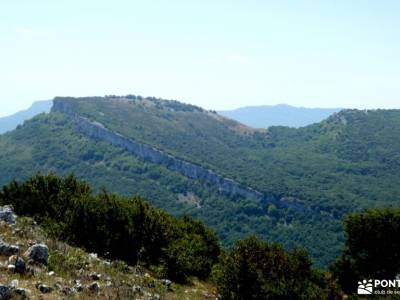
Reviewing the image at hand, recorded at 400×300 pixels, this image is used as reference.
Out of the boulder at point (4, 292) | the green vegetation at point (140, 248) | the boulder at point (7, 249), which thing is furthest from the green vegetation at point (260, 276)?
the boulder at point (4, 292)

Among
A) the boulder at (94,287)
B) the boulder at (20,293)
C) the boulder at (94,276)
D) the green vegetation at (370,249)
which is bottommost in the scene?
the green vegetation at (370,249)

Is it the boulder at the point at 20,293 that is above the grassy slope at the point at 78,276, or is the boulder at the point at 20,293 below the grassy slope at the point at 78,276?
above

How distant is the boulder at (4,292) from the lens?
11.4 m

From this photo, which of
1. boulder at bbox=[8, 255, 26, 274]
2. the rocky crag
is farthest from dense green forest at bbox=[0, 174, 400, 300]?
boulder at bbox=[8, 255, 26, 274]

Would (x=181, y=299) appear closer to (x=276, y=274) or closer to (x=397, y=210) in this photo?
(x=276, y=274)

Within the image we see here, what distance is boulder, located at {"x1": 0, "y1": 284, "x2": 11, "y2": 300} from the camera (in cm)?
1136

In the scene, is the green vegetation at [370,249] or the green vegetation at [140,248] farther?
the green vegetation at [370,249]

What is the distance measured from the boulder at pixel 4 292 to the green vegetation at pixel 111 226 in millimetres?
8849

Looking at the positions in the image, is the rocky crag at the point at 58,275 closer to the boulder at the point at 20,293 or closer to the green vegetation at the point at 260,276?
the boulder at the point at 20,293

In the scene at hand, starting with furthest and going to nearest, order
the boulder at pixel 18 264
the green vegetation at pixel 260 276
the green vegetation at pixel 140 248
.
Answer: the green vegetation at pixel 140 248, the green vegetation at pixel 260 276, the boulder at pixel 18 264

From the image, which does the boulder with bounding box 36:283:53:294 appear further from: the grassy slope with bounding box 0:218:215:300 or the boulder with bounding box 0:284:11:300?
the boulder with bounding box 0:284:11:300

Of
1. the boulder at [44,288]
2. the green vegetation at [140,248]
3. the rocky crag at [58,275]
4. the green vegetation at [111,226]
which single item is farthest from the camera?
the green vegetation at [111,226]

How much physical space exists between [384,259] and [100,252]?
19922 millimetres

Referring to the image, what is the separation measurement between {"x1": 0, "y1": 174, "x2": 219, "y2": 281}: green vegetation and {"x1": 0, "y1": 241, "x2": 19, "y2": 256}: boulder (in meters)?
5.99
